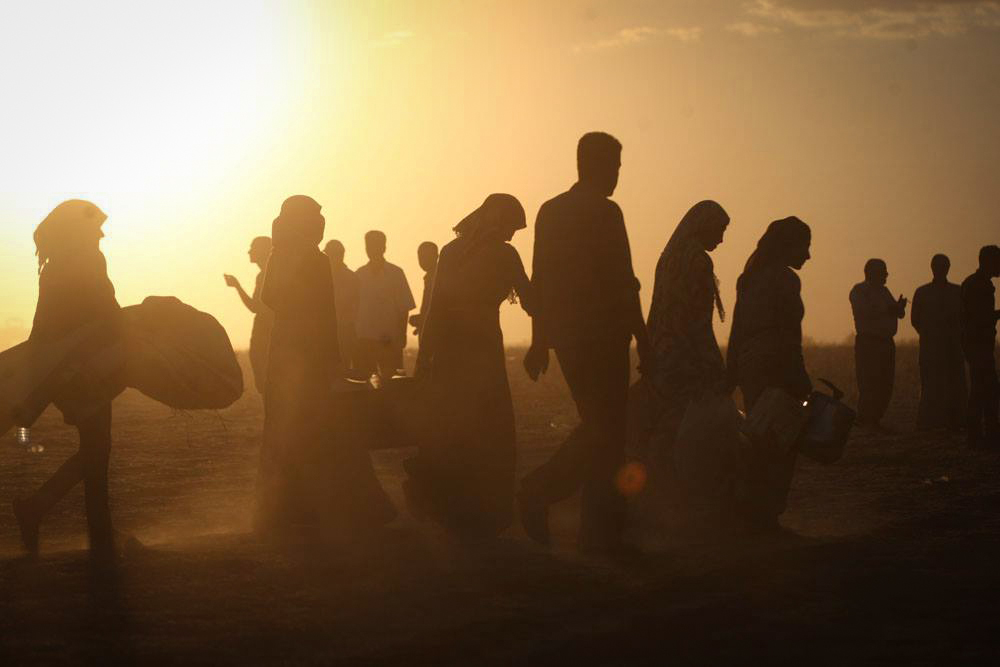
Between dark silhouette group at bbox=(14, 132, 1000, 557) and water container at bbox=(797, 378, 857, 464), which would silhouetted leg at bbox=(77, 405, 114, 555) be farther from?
water container at bbox=(797, 378, 857, 464)

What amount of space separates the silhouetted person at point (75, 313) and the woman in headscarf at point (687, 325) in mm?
3566

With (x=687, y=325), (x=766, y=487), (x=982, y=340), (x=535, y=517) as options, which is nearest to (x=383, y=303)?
(x=982, y=340)

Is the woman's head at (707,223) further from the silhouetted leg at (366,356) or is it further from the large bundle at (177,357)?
the silhouetted leg at (366,356)

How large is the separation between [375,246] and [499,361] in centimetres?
840

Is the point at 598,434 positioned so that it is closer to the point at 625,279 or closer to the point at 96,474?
the point at 625,279

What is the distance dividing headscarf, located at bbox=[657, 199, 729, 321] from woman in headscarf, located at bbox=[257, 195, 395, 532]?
2.31m

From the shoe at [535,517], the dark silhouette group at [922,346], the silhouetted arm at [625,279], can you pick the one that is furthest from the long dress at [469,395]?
the dark silhouette group at [922,346]

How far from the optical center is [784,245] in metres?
11.6

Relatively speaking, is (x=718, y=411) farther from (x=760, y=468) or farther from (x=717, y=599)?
(x=717, y=599)

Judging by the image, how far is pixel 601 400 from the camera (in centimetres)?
989

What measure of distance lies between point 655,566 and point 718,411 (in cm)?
239

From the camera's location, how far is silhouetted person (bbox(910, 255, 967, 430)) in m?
21.5

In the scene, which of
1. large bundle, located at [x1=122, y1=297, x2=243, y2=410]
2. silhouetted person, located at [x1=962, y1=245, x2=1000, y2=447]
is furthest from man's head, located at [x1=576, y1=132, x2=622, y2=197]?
silhouetted person, located at [x1=962, y1=245, x2=1000, y2=447]

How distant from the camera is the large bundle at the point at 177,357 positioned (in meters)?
10.4
